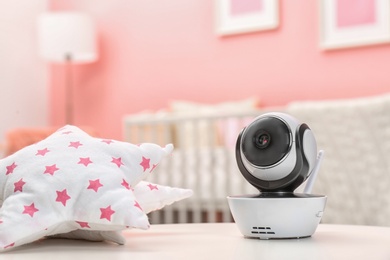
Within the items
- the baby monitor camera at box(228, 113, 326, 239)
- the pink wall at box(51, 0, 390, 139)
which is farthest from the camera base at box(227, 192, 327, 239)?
the pink wall at box(51, 0, 390, 139)

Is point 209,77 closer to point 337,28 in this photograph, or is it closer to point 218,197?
point 337,28

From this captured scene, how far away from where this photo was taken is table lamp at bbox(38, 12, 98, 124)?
4.29 meters

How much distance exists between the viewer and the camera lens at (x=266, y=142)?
948 millimetres

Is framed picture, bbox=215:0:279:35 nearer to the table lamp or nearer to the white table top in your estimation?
the table lamp

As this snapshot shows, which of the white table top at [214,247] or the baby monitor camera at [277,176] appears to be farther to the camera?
the baby monitor camera at [277,176]

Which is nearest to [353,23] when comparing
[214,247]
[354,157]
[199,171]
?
[199,171]

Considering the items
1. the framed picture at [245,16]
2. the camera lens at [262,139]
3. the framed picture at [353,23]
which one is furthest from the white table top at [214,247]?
the framed picture at [245,16]

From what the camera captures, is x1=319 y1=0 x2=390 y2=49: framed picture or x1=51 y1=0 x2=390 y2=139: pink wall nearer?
x1=319 y1=0 x2=390 y2=49: framed picture

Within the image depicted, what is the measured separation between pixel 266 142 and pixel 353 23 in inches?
107

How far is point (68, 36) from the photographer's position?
4.29 meters

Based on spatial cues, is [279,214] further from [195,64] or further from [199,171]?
[195,64]

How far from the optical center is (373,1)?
3473 mm

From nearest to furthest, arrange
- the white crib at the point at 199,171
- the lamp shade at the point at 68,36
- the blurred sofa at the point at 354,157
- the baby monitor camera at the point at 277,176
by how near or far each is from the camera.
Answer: the baby monitor camera at the point at 277,176, the blurred sofa at the point at 354,157, the white crib at the point at 199,171, the lamp shade at the point at 68,36

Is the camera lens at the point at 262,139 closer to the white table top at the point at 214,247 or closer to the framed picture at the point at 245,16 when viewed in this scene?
the white table top at the point at 214,247
